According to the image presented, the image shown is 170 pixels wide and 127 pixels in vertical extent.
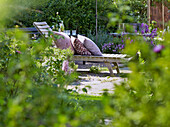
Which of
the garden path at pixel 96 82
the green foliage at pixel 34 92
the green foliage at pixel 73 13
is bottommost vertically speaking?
the garden path at pixel 96 82

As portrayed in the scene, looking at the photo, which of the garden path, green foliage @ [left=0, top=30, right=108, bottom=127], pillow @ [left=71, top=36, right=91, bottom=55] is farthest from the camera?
pillow @ [left=71, top=36, right=91, bottom=55]

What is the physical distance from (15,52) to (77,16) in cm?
882

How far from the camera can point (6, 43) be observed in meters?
2.89

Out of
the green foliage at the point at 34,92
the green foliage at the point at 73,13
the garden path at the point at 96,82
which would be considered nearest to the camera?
the green foliage at the point at 34,92

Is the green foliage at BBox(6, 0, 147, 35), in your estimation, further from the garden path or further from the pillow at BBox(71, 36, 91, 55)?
the garden path

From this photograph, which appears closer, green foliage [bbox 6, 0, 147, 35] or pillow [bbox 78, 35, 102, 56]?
pillow [bbox 78, 35, 102, 56]

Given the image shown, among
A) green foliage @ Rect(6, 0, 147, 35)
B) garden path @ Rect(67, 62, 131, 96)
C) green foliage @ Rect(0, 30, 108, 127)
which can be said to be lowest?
garden path @ Rect(67, 62, 131, 96)

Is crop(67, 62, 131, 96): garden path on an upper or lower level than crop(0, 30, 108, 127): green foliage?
lower

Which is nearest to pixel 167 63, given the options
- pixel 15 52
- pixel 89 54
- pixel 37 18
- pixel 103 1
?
pixel 15 52

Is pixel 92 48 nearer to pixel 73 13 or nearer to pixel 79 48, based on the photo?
pixel 79 48

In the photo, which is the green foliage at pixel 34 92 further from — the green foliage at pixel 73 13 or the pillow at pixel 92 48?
the green foliage at pixel 73 13

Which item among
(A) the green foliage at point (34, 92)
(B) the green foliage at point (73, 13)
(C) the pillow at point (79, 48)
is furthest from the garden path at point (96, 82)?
(B) the green foliage at point (73, 13)

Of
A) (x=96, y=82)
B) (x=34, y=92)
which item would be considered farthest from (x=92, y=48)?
(x=34, y=92)

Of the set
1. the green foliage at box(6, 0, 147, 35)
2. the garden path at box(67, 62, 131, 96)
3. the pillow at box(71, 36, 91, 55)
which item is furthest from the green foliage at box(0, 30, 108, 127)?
the green foliage at box(6, 0, 147, 35)
